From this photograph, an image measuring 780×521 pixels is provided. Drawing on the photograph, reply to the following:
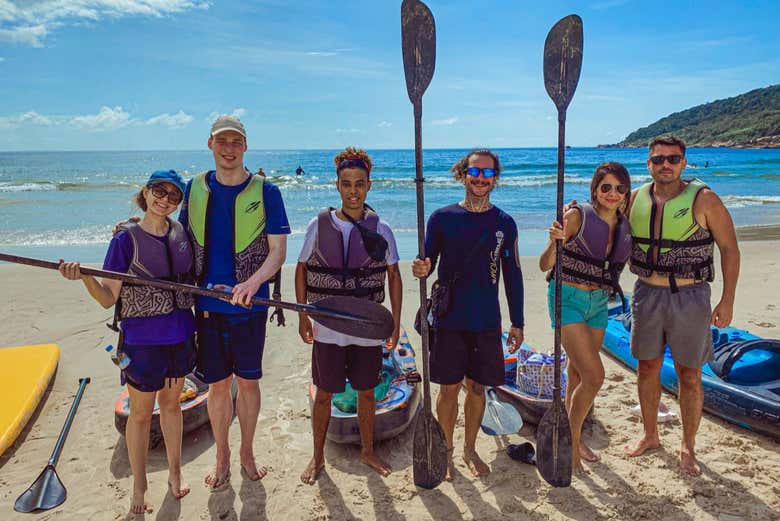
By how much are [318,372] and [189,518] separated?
113 cm

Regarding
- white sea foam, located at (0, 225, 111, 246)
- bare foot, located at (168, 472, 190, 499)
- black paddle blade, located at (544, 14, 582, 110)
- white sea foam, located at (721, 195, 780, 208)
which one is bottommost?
bare foot, located at (168, 472, 190, 499)

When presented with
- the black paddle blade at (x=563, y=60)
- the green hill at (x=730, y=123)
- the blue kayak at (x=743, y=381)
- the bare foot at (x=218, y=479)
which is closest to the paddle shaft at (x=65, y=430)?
the bare foot at (x=218, y=479)

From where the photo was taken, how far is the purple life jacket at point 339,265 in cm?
324

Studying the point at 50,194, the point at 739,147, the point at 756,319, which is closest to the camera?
the point at 756,319

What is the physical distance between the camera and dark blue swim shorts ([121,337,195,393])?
9.53ft

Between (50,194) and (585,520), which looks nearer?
(585,520)

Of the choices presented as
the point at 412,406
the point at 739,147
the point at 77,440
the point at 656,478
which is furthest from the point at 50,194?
the point at 739,147

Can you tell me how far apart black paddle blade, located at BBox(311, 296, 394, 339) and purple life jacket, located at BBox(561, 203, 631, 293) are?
123 centimetres

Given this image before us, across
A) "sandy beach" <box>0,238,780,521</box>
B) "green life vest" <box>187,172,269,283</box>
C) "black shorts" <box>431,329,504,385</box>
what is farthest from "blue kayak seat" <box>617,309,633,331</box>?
"green life vest" <box>187,172,269,283</box>

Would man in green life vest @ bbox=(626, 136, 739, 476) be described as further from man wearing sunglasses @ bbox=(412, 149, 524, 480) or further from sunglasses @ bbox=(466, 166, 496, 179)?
sunglasses @ bbox=(466, 166, 496, 179)

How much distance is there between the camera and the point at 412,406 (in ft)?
13.4

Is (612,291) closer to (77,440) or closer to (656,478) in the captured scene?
(656,478)

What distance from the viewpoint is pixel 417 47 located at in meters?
3.28

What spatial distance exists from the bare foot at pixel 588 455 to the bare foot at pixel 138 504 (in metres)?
2.90
